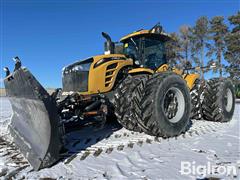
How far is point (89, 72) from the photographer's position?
4668 mm

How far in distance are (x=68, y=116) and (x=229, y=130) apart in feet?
11.8

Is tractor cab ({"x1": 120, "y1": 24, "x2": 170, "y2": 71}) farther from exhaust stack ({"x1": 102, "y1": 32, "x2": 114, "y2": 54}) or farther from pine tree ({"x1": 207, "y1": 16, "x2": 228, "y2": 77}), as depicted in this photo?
pine tree ({"x1": 207, "y1": 16, "x2": 228, "y2": 77})

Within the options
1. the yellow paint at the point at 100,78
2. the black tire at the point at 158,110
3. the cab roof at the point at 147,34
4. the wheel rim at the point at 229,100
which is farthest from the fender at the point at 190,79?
the yellow paint at the point at 100,78

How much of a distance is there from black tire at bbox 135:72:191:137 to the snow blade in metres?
1.63

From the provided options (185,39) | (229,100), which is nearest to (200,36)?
(185,39)

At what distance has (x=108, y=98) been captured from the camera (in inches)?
186

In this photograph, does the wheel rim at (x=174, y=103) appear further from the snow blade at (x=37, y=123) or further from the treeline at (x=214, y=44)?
the treeline at (x=214, y=44)

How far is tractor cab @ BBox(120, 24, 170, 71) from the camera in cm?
566

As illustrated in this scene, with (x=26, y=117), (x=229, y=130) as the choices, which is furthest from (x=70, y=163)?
(x=229, y=130)

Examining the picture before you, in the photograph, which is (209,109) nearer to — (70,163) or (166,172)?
(166,172)

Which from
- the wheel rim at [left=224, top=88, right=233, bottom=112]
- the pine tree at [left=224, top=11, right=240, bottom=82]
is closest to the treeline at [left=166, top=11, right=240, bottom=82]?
the pine tree at [left=224, top=11, right=240, bottom=82]

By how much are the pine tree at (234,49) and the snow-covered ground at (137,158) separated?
100 ft

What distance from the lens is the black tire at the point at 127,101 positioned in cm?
445

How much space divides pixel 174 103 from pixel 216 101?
203cm
